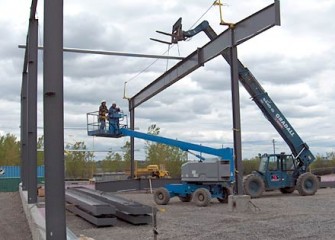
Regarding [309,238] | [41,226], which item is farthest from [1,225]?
[309,238]

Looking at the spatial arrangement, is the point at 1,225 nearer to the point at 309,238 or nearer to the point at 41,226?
the point at 41,226

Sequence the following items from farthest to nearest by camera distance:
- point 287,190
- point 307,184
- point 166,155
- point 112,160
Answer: point 112,160 < point 166,155 < point 287,190 < point 307,184

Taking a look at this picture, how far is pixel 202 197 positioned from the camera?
1934cm

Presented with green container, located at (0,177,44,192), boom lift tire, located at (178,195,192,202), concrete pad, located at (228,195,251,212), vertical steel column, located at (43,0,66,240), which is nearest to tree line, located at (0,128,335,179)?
green container, located at (0,177,44,192)

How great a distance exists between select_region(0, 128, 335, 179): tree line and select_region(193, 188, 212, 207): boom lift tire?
114ft

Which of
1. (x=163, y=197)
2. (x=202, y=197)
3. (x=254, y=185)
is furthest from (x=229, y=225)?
(x=254, y=185)

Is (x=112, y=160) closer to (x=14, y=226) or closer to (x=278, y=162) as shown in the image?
(x=278, y=162)

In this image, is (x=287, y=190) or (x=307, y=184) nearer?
(x=307, y=184)

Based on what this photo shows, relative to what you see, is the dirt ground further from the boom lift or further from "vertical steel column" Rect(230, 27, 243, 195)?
the boom lift

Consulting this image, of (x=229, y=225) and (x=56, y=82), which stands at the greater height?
(x=56, y=82)

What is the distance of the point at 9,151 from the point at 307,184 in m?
45.0

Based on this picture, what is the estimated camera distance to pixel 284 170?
79.6ft

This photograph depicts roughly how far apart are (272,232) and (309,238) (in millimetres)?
1107

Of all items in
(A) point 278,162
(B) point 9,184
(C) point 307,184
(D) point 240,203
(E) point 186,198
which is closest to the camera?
(D) point 240,203
